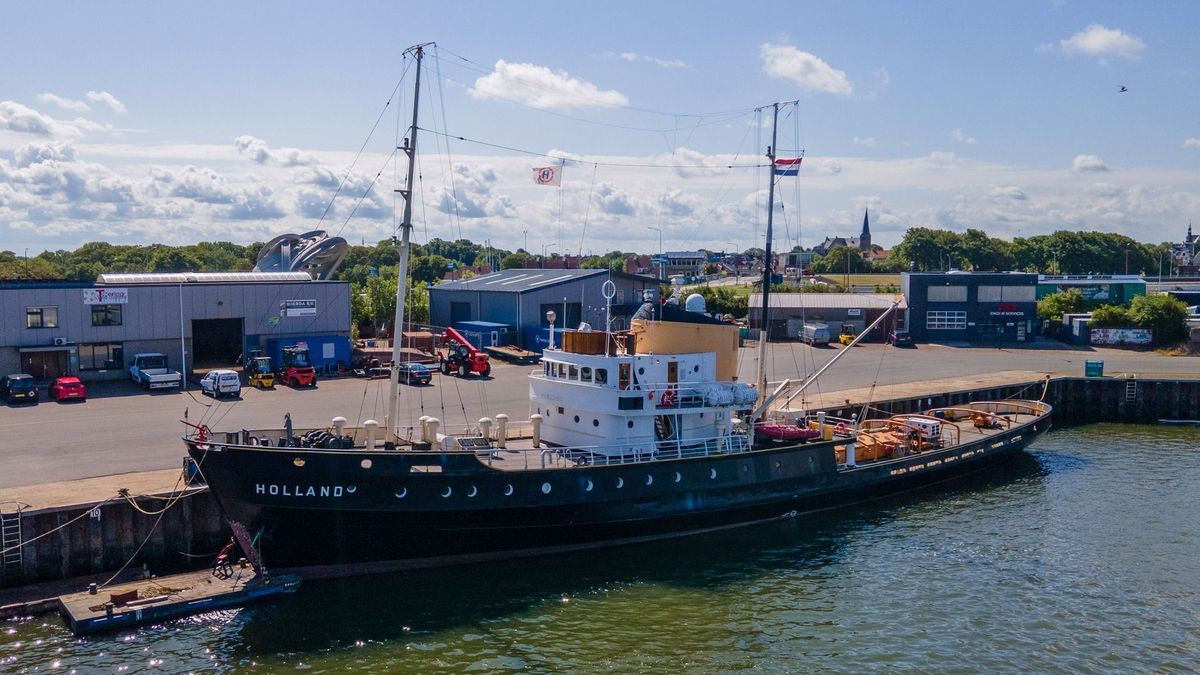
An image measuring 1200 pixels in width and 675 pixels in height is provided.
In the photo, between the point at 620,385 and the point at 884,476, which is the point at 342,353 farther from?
the point at 884,476

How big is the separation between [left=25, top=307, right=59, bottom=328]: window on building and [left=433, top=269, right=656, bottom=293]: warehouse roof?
23.9 m

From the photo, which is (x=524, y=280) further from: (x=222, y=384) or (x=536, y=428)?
(x=536, y=428)

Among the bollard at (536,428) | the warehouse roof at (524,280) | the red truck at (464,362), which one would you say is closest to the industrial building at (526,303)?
the warehouse roof at (524,280)

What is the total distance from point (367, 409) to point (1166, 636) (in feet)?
85.6

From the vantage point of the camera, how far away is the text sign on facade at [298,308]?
45125 mm

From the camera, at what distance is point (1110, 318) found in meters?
63.8

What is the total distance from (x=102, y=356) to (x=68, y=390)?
5.26 metres

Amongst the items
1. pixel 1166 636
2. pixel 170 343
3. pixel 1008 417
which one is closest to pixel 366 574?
pixel 1166 636

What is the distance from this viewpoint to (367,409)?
35.0m

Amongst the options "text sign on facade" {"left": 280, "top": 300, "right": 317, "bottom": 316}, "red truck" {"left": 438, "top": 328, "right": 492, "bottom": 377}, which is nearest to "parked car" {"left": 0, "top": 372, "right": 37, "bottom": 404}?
"text sign on facade" {"left": 280, "top": 300, "right": 317, "bottom": 316}

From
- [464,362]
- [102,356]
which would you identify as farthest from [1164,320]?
[102,356]

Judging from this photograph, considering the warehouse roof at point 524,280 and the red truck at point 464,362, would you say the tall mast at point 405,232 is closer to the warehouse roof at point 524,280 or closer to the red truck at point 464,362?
the red truck at point 464,362

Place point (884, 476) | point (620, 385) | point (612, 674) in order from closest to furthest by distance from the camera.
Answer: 1. point (612, 674)
2. point (620, 385)
3. point (884, 476)

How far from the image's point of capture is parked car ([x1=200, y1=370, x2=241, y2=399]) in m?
37.2
